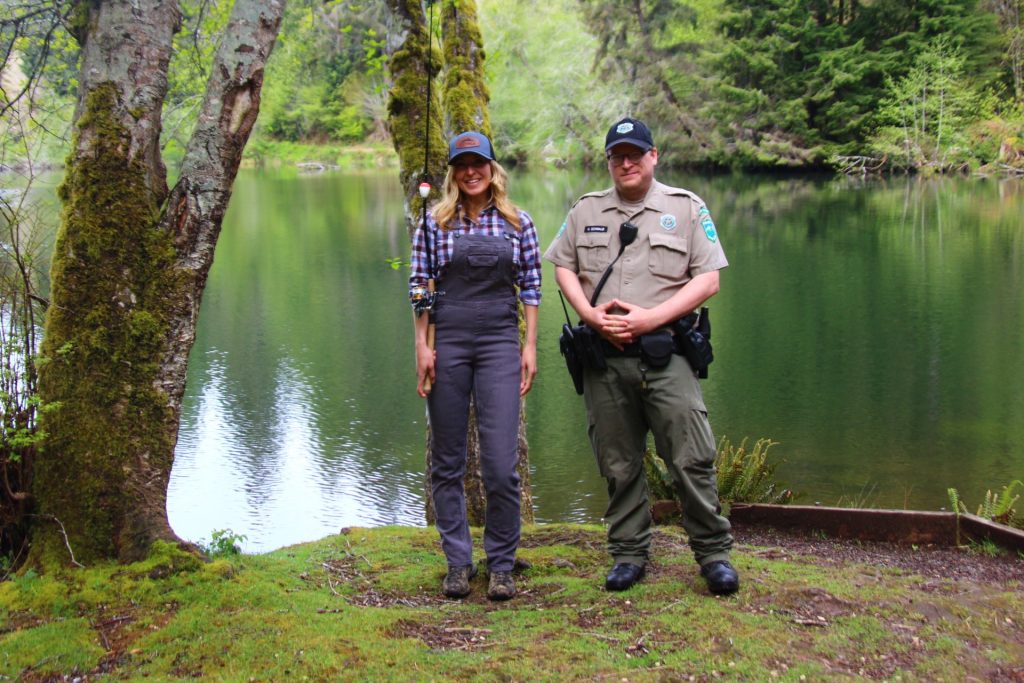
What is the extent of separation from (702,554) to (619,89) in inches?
1502

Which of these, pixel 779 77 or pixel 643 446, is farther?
pixel 779 77

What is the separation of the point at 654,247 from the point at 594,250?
237mm

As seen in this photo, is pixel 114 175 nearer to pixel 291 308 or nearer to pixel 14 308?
pixel 14 308

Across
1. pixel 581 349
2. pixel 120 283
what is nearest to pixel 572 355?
pixel 581 349

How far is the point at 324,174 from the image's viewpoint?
51625 millimetres

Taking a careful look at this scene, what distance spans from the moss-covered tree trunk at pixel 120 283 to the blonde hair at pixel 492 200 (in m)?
0.87

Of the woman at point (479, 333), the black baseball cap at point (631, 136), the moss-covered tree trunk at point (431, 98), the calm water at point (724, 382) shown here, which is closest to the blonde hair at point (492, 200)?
the woman at point (479, 333)

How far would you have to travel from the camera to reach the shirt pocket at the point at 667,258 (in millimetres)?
3480

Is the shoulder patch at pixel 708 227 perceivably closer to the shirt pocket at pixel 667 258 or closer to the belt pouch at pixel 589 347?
the shirt pocket at pixel 667 258

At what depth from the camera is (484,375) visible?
142 inches

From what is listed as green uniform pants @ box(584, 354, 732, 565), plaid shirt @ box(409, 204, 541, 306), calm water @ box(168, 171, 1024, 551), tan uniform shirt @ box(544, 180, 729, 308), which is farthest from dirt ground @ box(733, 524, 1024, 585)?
calm water @ box(168, 171, 1024, 551)

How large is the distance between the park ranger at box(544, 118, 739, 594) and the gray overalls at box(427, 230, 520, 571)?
278mm

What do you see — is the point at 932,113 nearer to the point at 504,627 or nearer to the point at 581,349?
the point at 581,349

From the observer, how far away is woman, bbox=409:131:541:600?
11.7 ft
